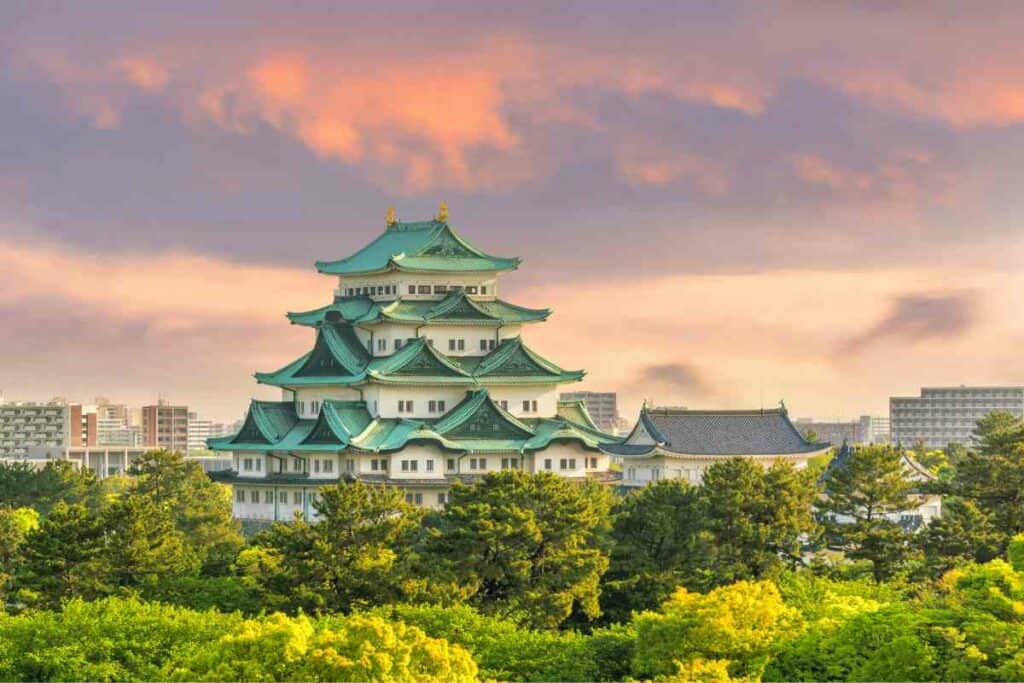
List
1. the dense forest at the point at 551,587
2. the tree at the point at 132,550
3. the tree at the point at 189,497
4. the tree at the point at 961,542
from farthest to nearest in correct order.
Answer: the tree at the point at 189,497 → the tree at the point at 961,542 → the tree at the point at 132,550 → the dense forest at the point at 551,587

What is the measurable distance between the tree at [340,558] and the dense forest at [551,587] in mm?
74

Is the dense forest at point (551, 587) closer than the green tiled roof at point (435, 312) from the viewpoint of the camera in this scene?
Yes

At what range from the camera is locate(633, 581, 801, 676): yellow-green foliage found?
5316cm

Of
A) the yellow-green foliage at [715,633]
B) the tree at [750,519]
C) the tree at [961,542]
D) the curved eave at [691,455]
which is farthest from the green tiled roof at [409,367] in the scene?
the yellow-green foliage at [715,633]

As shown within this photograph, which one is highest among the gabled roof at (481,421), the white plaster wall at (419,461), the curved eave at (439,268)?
the curved eave at (439,268)

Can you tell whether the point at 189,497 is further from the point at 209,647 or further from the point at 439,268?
the point at 209,647

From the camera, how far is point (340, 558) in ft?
197

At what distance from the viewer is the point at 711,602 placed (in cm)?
5362

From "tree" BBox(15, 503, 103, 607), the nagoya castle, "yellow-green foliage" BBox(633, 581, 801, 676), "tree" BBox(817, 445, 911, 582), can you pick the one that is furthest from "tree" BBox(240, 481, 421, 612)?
the nagoya castle

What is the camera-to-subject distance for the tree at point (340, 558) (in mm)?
59688

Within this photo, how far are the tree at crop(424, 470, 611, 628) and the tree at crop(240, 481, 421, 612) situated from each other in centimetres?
163

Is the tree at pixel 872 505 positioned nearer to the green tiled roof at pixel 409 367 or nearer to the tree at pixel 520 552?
the tree at pixel 520 552

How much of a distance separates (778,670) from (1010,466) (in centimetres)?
2031

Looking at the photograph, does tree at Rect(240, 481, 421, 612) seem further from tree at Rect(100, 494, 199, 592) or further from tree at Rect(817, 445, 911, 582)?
tree at Rect(817, 445, 911, 582)
